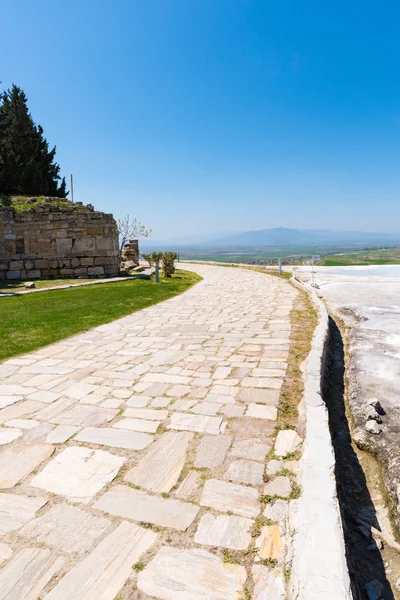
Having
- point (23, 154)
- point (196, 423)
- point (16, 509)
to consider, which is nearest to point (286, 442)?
point (196, 423)

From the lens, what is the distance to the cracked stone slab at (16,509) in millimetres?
2012

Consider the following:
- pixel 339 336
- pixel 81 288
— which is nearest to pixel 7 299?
pixel 81 288

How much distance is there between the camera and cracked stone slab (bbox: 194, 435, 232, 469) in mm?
2590

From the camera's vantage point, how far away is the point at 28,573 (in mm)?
1697

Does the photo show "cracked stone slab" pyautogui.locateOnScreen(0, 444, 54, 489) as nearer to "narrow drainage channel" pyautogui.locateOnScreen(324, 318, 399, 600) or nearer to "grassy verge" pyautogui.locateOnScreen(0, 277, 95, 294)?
"narrow drainage channel" pyautogui.locateOnScreen(324, 318, 399, 600)

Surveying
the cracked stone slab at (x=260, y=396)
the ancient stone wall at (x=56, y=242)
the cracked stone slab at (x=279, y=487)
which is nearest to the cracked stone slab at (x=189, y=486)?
the cracked stone slab at (x=279, y=487)

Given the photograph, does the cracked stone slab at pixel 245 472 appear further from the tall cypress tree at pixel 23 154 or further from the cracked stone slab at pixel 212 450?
the tall cypress tree at pixel 23 154

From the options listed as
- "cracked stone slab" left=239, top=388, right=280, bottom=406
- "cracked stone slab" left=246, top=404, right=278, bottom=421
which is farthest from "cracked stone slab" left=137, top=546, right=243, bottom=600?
"cracked stone slab" left=239, top=388, right=280, bottom=406

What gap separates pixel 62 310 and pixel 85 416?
548 cm

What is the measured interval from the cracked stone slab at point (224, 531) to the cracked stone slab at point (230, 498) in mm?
69

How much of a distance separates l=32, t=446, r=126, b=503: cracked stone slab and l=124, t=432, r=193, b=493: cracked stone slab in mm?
171

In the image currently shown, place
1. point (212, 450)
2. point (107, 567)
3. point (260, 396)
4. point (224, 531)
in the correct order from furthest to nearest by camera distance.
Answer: point (260, 396), point (212, 450), point (224, 531), point (107, 567)

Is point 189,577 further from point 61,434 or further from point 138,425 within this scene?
point 61,434

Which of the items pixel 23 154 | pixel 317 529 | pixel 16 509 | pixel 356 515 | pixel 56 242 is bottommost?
pixel 356 515
